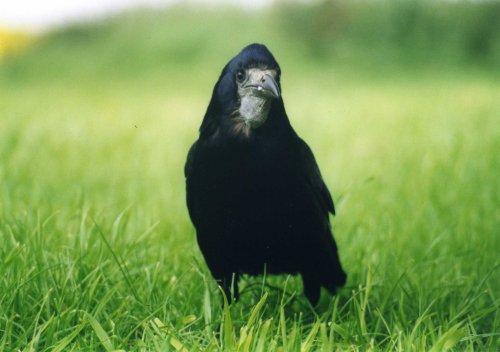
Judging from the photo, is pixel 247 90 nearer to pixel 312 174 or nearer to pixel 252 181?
pixel 252 181

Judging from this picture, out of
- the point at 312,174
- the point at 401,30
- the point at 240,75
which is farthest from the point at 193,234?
the point at 401,30

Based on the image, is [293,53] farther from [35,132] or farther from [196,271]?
[196,271]

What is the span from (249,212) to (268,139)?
0.25 metres

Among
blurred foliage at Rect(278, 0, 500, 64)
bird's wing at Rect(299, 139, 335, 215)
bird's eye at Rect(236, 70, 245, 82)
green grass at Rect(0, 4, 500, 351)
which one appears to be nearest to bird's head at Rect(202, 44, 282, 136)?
bird's eye at Rect(236, 70, 245, 82)

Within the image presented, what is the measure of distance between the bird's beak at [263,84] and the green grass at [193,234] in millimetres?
612

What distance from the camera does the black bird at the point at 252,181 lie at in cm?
245

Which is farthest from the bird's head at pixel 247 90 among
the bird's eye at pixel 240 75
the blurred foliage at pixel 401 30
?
the blurred foliage at pixel 401 30

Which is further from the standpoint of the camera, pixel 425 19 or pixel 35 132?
pixel 425 19

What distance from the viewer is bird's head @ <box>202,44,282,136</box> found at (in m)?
2.38

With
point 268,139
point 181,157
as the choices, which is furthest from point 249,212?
point 181,157

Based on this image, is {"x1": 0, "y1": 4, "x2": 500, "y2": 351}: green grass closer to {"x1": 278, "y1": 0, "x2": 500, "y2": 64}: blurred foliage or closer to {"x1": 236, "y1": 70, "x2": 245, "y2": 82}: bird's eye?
{"x1": 236, "y1": 70, "x2": 245, "y2": 82}: bird's eye

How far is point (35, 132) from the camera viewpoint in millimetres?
6250

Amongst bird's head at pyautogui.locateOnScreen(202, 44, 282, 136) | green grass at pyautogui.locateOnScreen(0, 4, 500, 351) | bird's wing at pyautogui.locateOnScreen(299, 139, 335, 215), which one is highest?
bird's head at pyautogui.locateOnScreen(202, 44, 282, 136)

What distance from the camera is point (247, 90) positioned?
2418 mm
